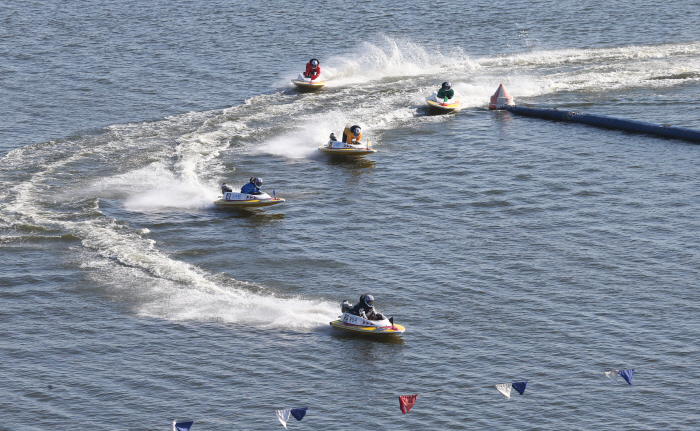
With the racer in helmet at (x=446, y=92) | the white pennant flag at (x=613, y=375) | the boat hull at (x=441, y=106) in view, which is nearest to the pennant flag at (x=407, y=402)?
the white pennant flag at (x=613, y=375)

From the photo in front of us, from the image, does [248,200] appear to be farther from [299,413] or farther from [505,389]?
[505,389]

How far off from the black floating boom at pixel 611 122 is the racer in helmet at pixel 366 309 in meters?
32.7

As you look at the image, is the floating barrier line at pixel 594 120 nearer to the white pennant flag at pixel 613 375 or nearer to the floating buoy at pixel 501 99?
the floating buoy at pixel 501 99

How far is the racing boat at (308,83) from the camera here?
75750 millimetres

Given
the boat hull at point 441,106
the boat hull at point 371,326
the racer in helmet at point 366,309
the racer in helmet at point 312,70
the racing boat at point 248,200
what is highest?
the racer in helmet at point 312,70

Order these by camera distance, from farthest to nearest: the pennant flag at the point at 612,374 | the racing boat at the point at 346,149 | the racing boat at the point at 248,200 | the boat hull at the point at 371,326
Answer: the racing boat at the point at 346,149
the racing boat at the point at 248,200
the boat hull at the point at 371,326
the pennant flag at the point at 612,374

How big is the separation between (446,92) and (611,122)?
42.5 feet

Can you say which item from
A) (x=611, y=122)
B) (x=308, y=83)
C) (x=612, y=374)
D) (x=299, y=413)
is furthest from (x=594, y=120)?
(x=299, y=413)

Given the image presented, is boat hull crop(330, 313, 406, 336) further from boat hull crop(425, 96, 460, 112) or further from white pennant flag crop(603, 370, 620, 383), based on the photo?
boat hull crop(425, 96, 460, 112)

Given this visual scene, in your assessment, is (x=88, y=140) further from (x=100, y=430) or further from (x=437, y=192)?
(x=100, y=430)

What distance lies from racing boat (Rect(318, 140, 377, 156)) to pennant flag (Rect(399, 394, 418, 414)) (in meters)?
31.1

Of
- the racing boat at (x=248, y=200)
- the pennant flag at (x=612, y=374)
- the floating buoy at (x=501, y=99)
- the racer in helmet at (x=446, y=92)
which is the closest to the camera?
the pennant flag at (x=612, y=374)

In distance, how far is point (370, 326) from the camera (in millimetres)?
38188

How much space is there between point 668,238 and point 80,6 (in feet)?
263
